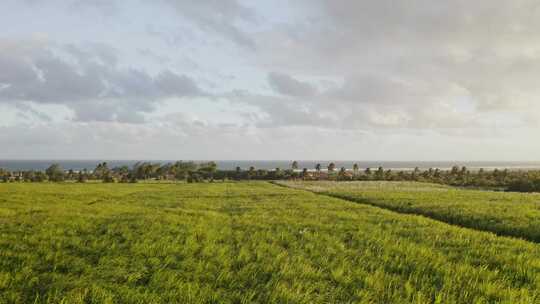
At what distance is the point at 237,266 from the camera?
28.1ft

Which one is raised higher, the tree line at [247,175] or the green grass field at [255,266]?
the green grass field at [255,266]

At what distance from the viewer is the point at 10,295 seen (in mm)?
6055

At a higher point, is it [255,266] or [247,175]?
[255,266]

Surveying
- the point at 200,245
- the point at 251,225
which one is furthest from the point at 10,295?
the point at 251,225

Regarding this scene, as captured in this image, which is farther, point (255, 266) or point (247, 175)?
point (247, 175)

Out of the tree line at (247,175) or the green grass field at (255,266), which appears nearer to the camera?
the green grass field at (255,266)

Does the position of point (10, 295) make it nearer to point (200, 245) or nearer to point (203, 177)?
point (200, 245)

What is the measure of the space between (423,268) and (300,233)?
5720 mm

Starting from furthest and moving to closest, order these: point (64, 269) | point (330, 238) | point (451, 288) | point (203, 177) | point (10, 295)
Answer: point (203, 177), point (330, 238), point (64, 269), point (451, 288), point (10, 295)

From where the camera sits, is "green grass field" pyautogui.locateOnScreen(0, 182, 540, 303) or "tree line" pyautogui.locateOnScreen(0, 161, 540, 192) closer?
"green grass field" pyautogui.locateOnScreen(0, 182, 540, 303)

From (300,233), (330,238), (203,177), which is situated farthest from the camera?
(203,177)

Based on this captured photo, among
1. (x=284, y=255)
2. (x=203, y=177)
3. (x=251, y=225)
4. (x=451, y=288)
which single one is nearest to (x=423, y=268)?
(x=451, y=288)

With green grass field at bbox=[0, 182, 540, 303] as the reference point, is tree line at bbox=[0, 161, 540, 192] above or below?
below

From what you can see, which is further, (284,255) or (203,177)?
(203,177)
